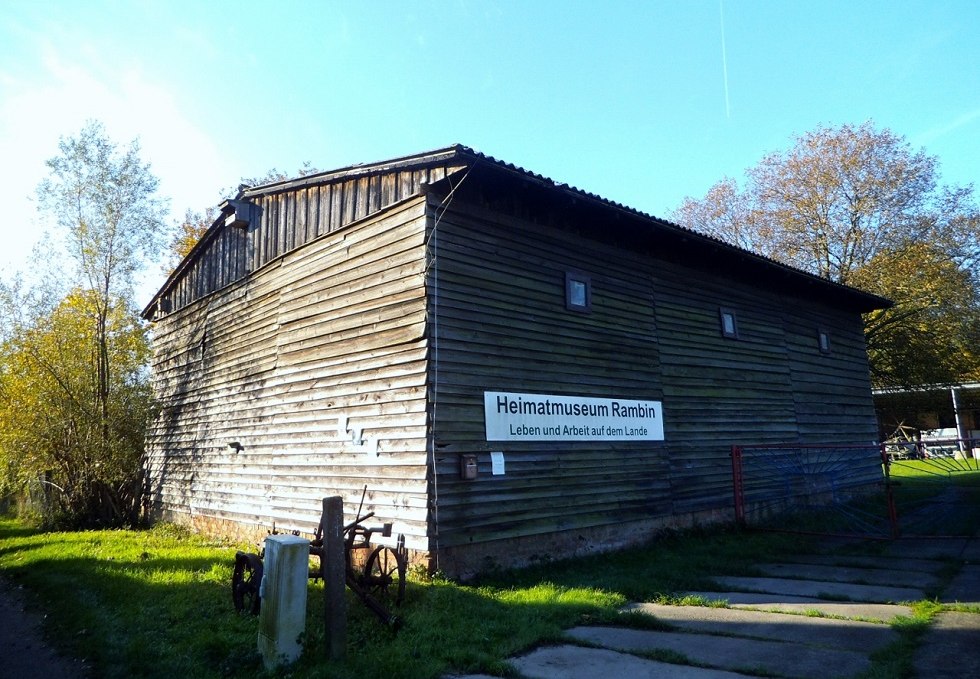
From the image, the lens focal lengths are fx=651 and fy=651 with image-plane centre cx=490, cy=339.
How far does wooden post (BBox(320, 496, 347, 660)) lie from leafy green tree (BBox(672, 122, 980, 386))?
24.1 meters

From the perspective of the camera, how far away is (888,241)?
82.4 feet

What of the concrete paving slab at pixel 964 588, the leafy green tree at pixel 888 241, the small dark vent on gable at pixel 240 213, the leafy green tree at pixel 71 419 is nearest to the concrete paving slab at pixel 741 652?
the concrete paving slab at pixel 964 588

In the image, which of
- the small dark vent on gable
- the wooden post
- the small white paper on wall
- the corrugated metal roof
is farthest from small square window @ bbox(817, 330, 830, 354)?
the wooden post

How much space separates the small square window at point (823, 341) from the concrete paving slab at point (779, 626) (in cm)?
1059

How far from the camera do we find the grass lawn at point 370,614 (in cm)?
486

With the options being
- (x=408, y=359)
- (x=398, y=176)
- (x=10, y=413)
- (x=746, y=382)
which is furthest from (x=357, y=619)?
(x=10, y=413)

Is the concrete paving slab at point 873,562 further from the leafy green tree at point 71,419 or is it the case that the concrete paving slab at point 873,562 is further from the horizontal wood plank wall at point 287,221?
the leafy green tree at point 71,419

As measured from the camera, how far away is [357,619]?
5.79 metres

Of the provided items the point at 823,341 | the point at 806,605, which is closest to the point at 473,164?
the point at 806,605

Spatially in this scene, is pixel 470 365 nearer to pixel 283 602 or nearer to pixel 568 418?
pixel 568 418

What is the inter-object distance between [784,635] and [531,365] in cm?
431

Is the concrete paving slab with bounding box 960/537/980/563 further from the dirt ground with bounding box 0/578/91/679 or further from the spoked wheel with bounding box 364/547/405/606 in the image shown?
the dirt ground with bounding box 0/578/91/679

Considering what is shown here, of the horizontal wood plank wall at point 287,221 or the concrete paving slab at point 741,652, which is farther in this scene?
the horizontal wood plank wall at point 287,221

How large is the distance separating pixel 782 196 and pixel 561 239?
22010 millimetres
